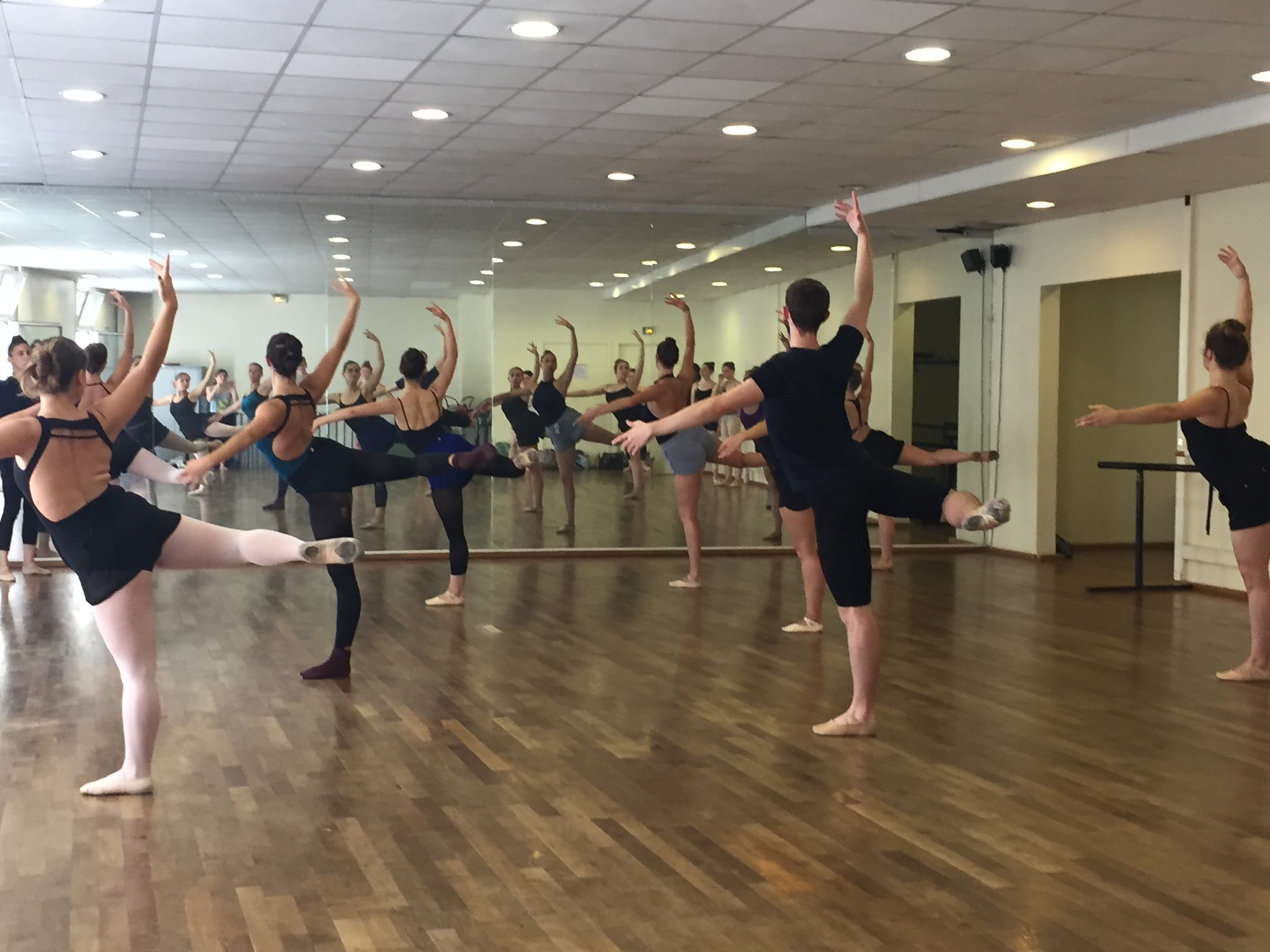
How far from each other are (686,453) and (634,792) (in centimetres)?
471

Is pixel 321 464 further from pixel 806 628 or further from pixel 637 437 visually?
pixel 806 628

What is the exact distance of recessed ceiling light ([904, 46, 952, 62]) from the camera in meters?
5.88

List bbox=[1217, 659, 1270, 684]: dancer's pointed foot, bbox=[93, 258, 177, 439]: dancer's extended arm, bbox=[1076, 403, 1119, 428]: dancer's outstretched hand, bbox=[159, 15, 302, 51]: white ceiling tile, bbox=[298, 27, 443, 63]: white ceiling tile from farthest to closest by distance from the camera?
bbox=[1217, 659, 1270, 684]: dancer's pointed foot
bbox=[298, 27, 443, 63]: white ceiling tile
bbox=[159, 15, 302, 51]: white ceiling tile
bbox=[1076, 403, 1119, 428]: dancer's outstretched hand
bbox=[93, 258, 177, 439]: dancer's extended arm

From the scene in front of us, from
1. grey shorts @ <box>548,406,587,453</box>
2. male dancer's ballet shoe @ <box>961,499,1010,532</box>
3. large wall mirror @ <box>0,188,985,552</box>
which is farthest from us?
grey shorts @ <box>548,406,587,453</box>

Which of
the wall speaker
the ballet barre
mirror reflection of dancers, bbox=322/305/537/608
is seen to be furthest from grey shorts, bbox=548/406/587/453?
the ballet barre

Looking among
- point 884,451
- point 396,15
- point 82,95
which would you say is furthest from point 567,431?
point 396,15

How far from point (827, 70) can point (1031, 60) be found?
93cm

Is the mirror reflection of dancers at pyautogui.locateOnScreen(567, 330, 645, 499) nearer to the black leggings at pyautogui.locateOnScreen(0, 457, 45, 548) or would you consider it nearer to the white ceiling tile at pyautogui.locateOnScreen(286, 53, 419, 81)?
the black leggings at pyautogui.locateOnScreen(0, 457, 45, 548)

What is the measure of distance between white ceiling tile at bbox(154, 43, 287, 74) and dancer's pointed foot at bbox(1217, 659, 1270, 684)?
204 inches

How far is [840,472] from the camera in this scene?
→ 479 cm

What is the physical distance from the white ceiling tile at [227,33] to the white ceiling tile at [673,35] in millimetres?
1366

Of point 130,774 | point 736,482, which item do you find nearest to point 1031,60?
point 130,774

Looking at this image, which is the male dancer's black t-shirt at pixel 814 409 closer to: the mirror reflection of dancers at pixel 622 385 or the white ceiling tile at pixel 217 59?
the white ceiling tile at pixel 217 59

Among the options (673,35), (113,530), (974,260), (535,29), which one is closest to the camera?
(113,530)
